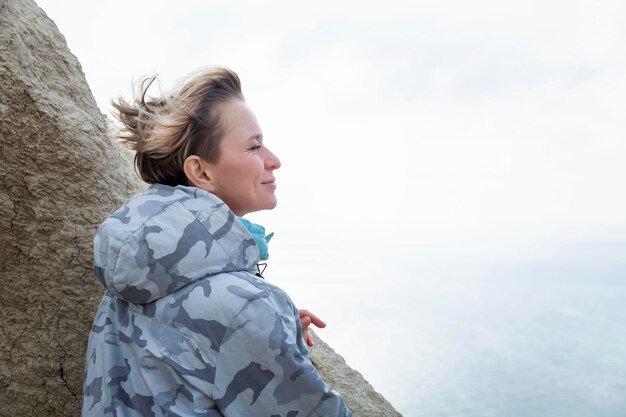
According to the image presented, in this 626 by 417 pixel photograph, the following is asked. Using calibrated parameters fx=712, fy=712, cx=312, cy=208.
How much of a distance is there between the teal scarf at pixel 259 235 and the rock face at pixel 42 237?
0.61 metres

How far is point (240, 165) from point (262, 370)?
1.57ft

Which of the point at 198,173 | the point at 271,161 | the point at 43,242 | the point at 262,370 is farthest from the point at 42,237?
the point at 262,370

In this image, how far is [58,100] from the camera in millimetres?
1912

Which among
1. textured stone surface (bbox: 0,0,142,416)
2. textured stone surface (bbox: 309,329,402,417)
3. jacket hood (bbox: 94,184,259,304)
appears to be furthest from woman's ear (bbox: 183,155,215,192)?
textured stone surface (bbox: 309,329,402,417)

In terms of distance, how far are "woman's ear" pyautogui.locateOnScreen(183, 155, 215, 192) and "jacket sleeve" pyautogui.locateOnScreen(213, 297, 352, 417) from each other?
1.17 ft

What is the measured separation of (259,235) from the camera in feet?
4.97

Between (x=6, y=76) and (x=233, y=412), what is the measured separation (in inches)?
43.3

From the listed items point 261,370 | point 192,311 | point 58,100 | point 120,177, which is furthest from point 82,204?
point 261,370

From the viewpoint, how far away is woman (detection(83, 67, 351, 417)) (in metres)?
1.31

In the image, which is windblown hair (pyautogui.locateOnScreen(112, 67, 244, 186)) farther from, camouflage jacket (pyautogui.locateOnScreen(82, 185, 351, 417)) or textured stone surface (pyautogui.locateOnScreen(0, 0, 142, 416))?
textured stone surface (pyautogui.locateOnScreen(0, 0, 142, 416))

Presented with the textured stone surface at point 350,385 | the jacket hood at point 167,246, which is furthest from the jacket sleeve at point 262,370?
the textured stone surface at point 350,385

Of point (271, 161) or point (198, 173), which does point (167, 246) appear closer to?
point (198, 173)

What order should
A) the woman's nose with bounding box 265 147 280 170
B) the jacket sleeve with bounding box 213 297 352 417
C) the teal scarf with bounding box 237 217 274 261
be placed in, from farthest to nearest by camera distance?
the woman's nose with bounding box 265 147 280 170 → the teal scarf with bounding box 237 217 274 261 → the jacket sleeve with bounding box 213 297 352 417

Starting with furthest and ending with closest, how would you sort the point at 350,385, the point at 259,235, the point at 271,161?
1. the point at 350,385
2. the point at 271,161
3. the point at 259,235
